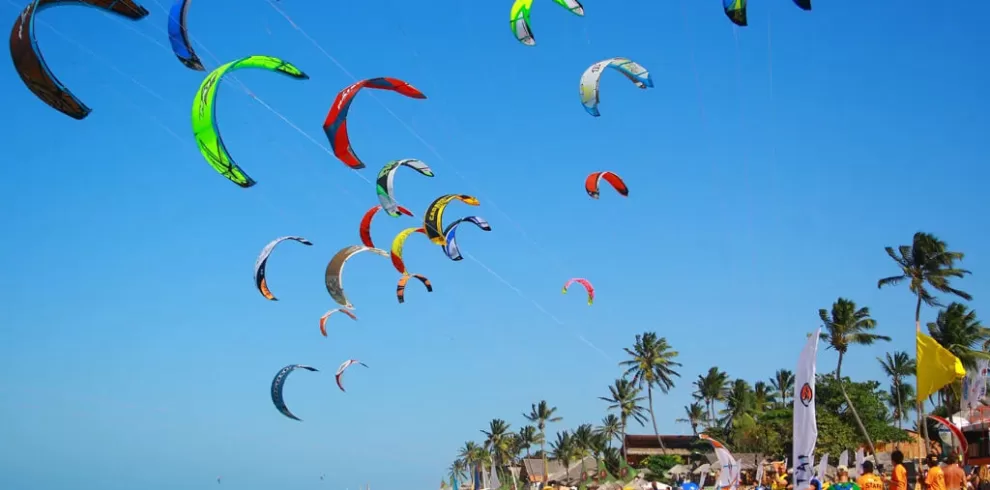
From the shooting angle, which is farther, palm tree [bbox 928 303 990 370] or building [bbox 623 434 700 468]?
building [bbox 623 434 700 468]

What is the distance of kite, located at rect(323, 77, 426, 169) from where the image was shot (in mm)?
19688

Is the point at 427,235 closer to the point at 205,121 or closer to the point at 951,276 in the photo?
the point at 205,121

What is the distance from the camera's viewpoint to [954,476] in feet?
43.4

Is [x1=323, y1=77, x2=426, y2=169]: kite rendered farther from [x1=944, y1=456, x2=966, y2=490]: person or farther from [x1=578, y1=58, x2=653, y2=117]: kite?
[x1=944, y1=456, x2=966, y2=490]: person

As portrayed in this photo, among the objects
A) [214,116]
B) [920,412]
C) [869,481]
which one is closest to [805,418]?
[869,481]

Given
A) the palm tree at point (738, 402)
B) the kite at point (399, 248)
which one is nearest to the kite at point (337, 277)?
the kite at point (399, 248)

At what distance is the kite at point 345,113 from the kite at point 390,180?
3728 millimetres

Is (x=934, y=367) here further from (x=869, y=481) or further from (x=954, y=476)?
(x=869, y=481)

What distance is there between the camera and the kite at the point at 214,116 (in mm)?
16938

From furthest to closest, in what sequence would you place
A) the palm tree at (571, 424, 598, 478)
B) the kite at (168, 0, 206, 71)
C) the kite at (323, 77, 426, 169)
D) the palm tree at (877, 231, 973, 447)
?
the palm tree at (571, 424, 598, 478)
the palm tree at (877, 231, 973, 447)
the kite at (323, 77, 426, 169)
the kite at (168, 0, 206, 71)

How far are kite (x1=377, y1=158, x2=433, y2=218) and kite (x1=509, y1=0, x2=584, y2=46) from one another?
4.57 m

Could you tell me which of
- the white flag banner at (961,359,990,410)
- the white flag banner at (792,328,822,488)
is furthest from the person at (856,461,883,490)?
the white flag banner at (961,359,990,410)

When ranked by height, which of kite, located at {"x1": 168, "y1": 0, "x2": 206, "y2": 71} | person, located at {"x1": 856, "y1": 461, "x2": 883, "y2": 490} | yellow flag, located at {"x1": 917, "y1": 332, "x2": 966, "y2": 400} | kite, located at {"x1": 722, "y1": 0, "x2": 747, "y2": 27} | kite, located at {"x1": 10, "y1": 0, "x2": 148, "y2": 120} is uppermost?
kite, located at {"x1": 722, "y1": 0, "x2": 747, "y2": 27}

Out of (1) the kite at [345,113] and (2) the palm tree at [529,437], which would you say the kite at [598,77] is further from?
(2) the palm tree at [529,437]
